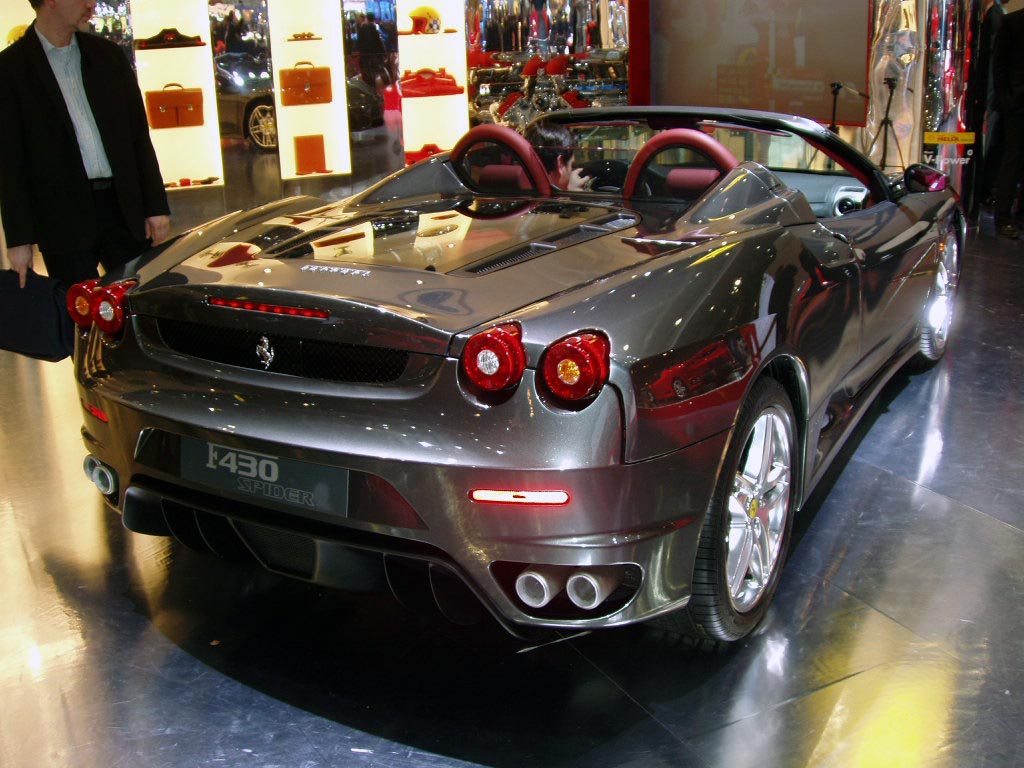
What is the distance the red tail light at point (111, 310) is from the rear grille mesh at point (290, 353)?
11 centimetres

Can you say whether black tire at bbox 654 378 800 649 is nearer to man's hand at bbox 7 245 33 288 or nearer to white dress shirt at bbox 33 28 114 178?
man's hand at bbox 7 245 33 288

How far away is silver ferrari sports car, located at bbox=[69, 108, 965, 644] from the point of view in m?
1.90

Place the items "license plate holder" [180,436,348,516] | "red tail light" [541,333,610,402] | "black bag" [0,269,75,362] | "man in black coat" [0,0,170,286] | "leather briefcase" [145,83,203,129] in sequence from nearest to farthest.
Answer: "red tail light" [541,333,610,402] → "license plate holder" [180,436,348,516] → "black bag" [0,269,75,362] → "man in black coat" [0,0,170,286] → "leather briefcase" [145,83,203,129]

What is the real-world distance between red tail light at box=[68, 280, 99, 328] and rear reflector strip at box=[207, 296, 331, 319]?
459mm

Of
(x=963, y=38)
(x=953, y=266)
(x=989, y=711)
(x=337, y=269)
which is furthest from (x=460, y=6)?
(x=989, y=711)

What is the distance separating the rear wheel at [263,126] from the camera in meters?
8.45

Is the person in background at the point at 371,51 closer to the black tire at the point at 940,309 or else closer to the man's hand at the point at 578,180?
the black tire at the point at 940,309

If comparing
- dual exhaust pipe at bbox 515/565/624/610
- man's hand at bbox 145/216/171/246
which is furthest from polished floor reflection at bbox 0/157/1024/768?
man's hand at bbox 145/216/171/246

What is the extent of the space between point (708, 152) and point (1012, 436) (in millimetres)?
1772

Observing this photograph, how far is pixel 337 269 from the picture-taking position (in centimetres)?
224

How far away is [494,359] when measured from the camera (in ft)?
6.16

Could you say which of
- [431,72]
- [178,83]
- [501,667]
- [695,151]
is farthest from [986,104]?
[501,667]

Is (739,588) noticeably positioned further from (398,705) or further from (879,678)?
(398,705)

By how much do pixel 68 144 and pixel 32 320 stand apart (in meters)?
0.76
